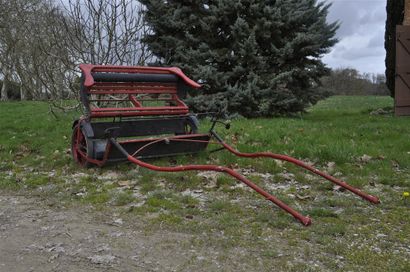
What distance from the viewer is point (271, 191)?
16.9 feet

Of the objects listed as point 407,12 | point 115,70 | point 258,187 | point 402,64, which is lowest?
point 258,187

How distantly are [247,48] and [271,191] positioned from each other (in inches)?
285

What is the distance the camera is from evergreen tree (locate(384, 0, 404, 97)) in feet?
44.7

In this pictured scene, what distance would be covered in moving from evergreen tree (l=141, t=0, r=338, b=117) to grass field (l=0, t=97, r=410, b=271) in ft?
10.7

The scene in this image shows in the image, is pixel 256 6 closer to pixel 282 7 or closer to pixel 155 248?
pixel 282 7

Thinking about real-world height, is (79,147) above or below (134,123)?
below

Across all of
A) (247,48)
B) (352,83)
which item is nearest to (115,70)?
(247,48)

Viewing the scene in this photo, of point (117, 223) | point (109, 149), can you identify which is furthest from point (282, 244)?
point (109, 149)

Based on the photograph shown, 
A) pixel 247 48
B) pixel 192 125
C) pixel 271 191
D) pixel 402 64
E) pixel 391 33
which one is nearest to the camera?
pixel 271 191

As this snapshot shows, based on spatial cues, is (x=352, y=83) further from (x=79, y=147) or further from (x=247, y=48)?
(x=79, y=147)

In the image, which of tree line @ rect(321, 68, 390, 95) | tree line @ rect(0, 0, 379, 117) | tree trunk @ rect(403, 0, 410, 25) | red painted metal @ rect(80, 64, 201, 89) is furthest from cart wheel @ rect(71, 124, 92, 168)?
tree line @ rect(321, 68, 390, 95)

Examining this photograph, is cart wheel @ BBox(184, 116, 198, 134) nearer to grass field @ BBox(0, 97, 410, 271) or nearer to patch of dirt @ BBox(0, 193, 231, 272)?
grass field @ BBox(0, 97, 410, 271)

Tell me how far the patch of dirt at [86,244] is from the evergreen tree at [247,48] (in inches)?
298

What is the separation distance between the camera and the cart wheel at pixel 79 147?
254 inches
